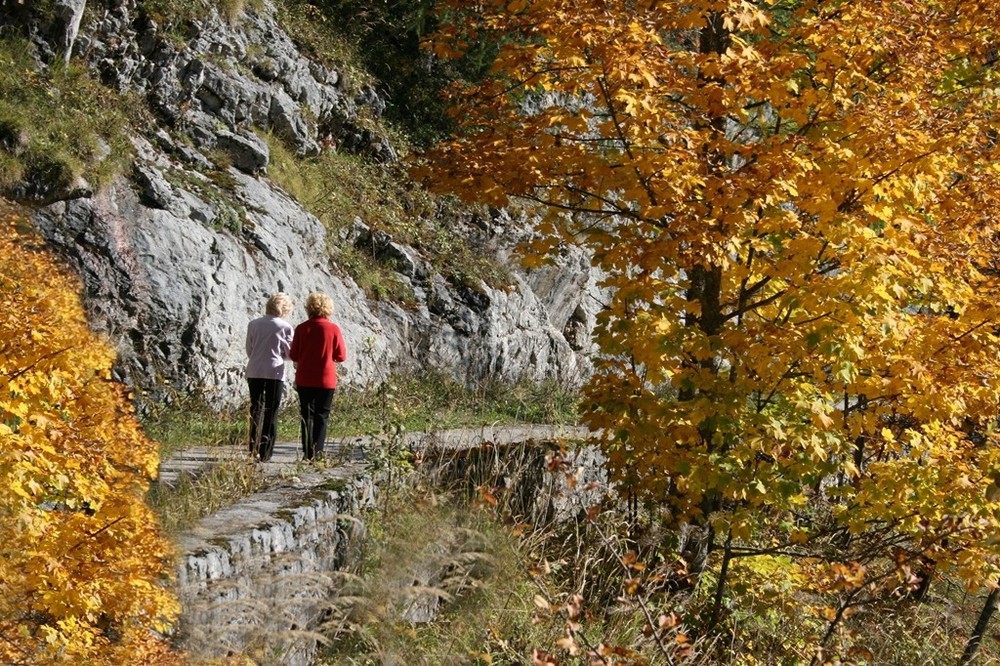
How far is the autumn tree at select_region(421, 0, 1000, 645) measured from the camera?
19.8 feet

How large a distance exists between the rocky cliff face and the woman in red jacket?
223 centimetres

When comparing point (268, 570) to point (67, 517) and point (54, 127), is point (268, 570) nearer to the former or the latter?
point (67, 517)

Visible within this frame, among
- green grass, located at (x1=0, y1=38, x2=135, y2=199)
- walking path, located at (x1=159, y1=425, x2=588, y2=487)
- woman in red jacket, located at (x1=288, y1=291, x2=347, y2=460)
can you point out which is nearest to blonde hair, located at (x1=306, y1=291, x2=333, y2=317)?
woman in red jacket, located at (x1=288, y1=291, x2=347, y2=460)

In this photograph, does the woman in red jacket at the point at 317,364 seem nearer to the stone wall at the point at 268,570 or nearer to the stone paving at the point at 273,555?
the stone paving at the point at 273,555

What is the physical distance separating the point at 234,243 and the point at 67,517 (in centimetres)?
746

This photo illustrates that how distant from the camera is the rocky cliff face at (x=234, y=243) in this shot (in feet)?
33.1

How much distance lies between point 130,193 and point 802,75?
265 inches

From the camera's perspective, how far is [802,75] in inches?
262

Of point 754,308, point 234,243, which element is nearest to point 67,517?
point 754,308

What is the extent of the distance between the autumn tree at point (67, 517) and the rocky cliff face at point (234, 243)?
5.80 meters

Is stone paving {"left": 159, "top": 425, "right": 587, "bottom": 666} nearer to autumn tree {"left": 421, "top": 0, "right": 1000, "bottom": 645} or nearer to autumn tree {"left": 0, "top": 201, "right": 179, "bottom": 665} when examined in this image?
autumn tree {"left": 0, "top": 201, "right": 179, "bottom": 665}

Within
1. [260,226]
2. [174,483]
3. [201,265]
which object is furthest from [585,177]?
[260,226]

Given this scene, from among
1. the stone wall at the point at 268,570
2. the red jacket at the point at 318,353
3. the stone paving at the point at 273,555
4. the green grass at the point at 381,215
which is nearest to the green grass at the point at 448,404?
Answer: the green grass at the point at 381,215

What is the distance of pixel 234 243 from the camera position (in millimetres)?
11398
